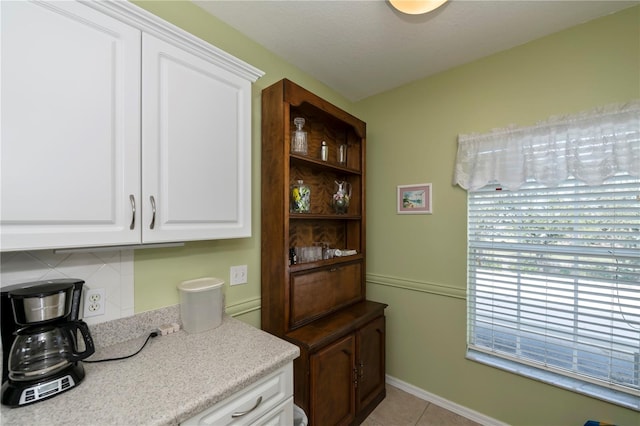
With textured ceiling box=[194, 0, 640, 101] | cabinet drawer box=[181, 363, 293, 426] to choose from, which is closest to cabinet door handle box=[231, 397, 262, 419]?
cabinet drawer box=[181, 363, 293, 426]

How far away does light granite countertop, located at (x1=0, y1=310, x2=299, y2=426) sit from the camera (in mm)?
725

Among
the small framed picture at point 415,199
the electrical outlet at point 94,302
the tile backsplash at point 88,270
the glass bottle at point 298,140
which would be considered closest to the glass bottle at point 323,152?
the glass bottle at point 298,140

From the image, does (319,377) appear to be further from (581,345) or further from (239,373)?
(581,345)

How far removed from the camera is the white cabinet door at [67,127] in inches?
29.3

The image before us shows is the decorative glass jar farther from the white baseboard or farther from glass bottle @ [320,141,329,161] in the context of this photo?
the white baseboard

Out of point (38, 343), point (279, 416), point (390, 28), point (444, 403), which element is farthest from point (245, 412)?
point (390, 28)

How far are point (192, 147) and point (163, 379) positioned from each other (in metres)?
0.94

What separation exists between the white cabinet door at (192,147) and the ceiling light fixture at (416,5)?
875 mm

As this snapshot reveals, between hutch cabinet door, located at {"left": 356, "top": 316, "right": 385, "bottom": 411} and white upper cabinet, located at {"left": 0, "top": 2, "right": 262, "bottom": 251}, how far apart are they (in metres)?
1.28

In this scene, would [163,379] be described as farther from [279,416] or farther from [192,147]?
[192,147]

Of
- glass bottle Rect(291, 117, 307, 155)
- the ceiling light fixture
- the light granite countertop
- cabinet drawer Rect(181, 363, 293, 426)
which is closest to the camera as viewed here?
the light granite countertop

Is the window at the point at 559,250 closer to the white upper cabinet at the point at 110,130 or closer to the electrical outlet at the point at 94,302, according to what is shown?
the white upper cabinet at the point at 110,130

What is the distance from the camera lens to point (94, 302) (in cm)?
109

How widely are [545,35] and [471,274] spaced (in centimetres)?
162
